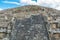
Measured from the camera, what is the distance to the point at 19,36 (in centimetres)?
1089

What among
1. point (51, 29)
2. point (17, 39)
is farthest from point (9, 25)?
point (51, 29)

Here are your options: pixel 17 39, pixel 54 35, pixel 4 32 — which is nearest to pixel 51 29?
pixel 54 35

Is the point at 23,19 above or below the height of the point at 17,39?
above

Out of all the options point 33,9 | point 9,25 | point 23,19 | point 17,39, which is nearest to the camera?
point 17,39

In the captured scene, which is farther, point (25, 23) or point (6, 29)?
point (25, 23)

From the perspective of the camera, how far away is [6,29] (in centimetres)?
1104

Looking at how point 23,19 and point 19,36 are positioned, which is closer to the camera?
point 19,36

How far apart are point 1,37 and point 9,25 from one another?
1137mm

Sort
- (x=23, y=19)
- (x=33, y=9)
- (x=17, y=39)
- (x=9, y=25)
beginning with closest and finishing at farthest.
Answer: (x=17, y=39) < (x=9, y=25) < (x=23, y=19) < (x=33, y=9)

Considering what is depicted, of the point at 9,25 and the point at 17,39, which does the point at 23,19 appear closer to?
the point at 9,25

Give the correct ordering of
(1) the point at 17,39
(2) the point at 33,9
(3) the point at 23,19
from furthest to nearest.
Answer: (2) the point at 33,9, (3) the point at 23,19, (1) the point at 17,39

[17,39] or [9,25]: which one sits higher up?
[9,25]

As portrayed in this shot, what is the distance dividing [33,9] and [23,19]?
422cm

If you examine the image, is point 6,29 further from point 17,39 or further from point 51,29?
point 51,29
